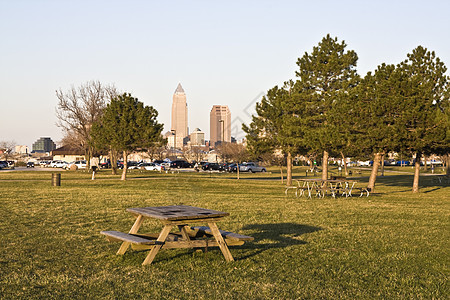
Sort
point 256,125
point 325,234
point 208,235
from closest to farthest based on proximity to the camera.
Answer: point 208,235
point 325,234
point 256,125

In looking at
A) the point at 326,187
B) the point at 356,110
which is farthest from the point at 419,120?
the point at 326,187

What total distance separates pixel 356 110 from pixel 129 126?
21.3 metres

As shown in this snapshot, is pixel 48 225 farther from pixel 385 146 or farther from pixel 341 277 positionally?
pixel 385 146

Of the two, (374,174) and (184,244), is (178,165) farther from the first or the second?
(184,244)

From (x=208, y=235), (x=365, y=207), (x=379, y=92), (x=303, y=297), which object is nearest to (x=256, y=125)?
(x=379, y=92)

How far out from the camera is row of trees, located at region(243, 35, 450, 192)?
84.1 ft

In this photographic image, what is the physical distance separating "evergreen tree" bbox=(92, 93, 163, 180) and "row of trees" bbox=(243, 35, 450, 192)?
10.1m

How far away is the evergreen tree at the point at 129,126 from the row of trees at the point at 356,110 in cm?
1013

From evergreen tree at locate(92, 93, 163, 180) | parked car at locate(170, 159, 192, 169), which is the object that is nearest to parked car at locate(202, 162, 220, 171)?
parked car at locate(170, 159, 192, 169)

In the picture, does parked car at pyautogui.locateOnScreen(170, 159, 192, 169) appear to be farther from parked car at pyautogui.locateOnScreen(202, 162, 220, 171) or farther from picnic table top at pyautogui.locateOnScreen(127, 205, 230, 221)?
picnic table top at pyautogui.locateOnScreen(127, 205, 230, 221)

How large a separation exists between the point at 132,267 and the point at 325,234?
16.7 feet

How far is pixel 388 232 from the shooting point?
458 inches

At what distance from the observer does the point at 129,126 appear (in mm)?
42125

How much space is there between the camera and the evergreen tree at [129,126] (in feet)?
138
